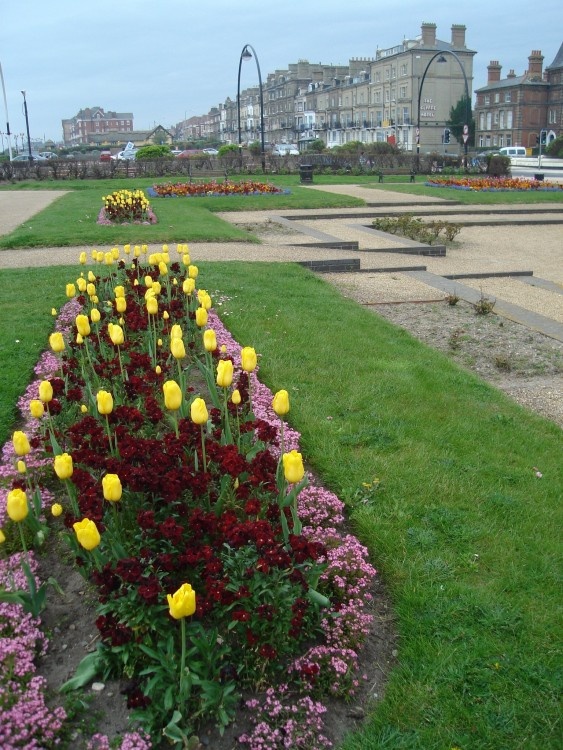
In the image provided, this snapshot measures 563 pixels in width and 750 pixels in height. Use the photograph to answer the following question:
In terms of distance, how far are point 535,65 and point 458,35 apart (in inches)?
336

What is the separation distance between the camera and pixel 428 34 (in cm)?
6962

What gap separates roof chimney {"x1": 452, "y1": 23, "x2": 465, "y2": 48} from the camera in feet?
229

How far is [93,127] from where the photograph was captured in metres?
192

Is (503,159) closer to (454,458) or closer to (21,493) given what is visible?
(454,458)

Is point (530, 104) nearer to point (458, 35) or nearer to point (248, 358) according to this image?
point (458, 35)

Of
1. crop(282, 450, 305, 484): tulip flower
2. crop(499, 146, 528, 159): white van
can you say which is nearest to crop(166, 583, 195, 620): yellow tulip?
crop(282, 450, 305, 484): tulip flower

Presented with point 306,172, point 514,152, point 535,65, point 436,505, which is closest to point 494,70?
point 535,65

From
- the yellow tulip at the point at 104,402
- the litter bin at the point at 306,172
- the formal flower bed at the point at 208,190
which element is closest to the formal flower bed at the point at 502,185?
the litter bin at the point at 306,172

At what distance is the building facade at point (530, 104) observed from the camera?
234 feet

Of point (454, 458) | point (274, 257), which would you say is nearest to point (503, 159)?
point (274, 257)

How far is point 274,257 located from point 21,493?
9.75m

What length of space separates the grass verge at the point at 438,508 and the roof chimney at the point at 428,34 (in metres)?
70.0

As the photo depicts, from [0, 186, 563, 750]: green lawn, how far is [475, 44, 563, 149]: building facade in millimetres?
71668

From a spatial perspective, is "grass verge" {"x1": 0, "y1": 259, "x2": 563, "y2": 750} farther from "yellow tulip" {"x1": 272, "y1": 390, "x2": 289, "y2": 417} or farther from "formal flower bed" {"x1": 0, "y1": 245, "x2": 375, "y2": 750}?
"yellow tulip" {"x1": 272, "y1": 390, "x2": 289, "y2": 417}
